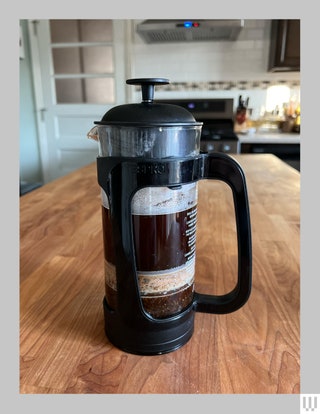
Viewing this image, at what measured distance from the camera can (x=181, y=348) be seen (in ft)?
1.36

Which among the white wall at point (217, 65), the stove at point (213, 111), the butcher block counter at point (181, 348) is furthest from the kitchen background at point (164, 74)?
the butcher block counter at point (181, 348)

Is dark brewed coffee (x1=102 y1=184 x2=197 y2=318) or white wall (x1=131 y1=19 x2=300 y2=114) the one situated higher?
white wall (x1=131 y1=19 x2=300 y2=114)

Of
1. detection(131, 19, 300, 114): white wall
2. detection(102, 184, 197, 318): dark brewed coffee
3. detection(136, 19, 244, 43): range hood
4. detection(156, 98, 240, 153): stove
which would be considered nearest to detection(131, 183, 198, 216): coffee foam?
detection(102, 184, 197, 318): dark brewed coffee

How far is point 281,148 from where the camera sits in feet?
8.60

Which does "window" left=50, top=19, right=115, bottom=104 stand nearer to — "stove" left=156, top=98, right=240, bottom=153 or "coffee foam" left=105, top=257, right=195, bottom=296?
"stove" left=156, top=98, right=240, bottom=153

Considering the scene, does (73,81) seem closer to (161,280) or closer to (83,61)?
(83,61)

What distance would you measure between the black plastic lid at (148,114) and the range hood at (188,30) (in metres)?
2.48

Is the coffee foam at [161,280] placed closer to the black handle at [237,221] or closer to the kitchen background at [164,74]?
the black handle at [237,221]

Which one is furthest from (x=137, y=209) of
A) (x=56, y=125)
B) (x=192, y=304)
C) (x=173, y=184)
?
(x=56, y=125)

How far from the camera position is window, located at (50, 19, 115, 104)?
10.7 ft

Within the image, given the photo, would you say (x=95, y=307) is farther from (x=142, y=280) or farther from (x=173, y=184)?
(x=173, y=184)

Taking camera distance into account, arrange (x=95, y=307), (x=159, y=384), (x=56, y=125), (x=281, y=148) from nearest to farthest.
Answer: (x=159, y=384)
(x=95, y=307)
(x=281, y=148)
(x=56, y=125)

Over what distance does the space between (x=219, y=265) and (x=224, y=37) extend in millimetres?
2824

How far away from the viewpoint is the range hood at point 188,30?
252 cm
